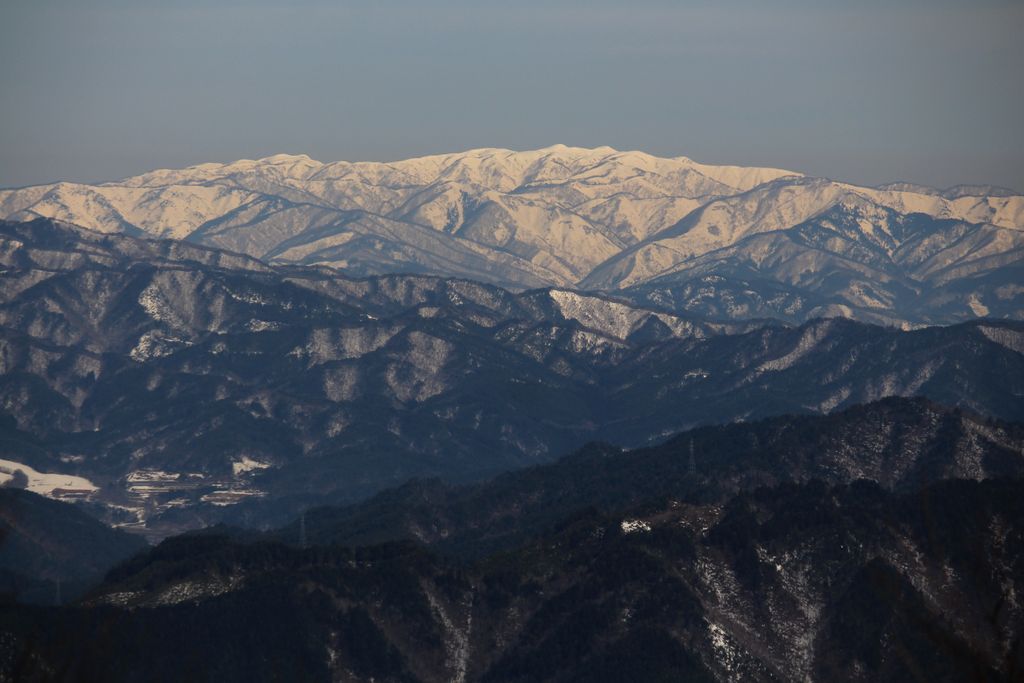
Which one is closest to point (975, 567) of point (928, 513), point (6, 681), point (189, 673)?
point (928, 513)

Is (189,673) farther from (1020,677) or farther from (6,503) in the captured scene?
(1020,677)

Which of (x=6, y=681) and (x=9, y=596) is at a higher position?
(x=9, y=596)

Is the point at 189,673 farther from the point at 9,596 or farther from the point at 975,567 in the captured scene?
the point at 975,567

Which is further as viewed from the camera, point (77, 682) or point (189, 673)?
point (189, 673)

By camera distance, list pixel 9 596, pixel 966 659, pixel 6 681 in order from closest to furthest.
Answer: pixel 966 659, pixel 9 596, pixel 6 681

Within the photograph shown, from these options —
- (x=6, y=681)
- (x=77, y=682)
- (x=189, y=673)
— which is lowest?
(x=6, y=681)

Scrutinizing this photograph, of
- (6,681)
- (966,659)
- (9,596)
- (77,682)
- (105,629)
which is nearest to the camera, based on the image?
(966,659)

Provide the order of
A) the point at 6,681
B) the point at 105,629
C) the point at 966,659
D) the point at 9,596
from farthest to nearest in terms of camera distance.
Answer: the point at 6,681
the point at 9,596
the point at 105,629
the point at 966,659

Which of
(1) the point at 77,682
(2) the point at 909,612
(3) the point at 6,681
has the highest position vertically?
(2) the point at 909,612

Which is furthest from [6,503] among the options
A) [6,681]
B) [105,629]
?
[6,681]
